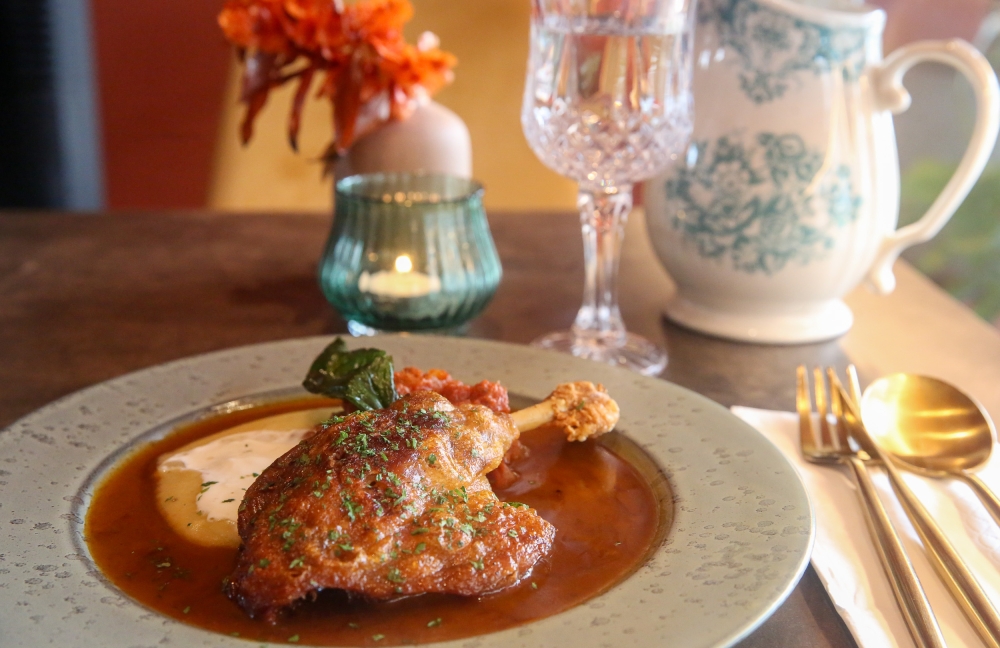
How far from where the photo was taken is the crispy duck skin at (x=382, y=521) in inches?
35.5

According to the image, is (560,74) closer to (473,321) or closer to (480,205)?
(480,205)

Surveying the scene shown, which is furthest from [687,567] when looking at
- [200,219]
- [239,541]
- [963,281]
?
[963,281]

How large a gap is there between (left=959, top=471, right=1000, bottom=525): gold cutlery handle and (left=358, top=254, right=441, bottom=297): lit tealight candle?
98cm

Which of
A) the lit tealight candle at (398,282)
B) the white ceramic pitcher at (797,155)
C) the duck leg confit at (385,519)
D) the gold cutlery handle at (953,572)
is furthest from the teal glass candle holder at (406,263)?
the gold cutlery handle at (953,572)

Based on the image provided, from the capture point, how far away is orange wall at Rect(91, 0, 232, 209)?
4.92 metres

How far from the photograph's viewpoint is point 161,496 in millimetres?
1134

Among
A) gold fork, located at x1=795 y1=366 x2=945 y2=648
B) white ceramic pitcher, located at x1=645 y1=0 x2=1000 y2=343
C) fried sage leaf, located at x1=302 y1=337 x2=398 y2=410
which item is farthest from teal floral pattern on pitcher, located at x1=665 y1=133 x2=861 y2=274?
fried sage leaf, located at x1=302 y1=337 x2=398 y2=410

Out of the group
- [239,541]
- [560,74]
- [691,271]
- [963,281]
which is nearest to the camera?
[239,541]

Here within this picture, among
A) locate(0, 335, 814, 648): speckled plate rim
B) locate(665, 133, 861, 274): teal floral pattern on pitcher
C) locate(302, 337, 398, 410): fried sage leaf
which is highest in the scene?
locate(665, 133, 861, 274): teal floral pattern on pitcher

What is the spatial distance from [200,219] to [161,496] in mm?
1730

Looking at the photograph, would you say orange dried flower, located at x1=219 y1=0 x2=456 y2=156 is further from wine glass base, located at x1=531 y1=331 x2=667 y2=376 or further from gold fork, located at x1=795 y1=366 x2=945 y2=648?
gold fork, located at x1=795 y1=366 x2=945 y2=648

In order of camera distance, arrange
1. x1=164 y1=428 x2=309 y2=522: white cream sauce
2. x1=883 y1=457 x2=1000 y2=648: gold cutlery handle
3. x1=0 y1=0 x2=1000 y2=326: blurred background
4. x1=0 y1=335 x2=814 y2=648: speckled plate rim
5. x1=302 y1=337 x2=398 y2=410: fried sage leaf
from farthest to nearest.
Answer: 1. x1=0 y1=0 x2=1000 y2=326: blurred background
2. x1=302 y1=337 x2=398 y2=410: fried sage leaf
3. x1=164 y1=428 x2=309 y2=522: white cream sauce
4. x1=883 y1=457 x2=1000 y2=648: gold cutlery handle
5. x1=0 y1=335 x2=814 y2=648: speckled plate rim

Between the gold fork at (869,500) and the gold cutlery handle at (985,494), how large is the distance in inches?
5.3

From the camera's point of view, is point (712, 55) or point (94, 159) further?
point (94, 159)
